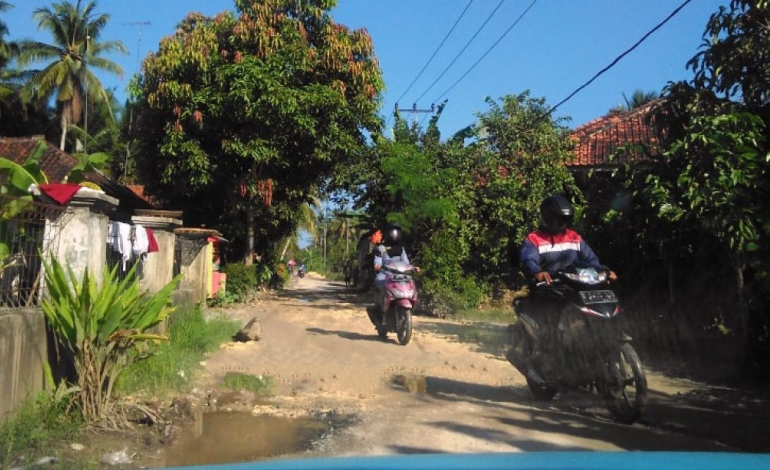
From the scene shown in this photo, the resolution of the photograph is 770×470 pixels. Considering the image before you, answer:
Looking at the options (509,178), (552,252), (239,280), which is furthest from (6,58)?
(552,252)

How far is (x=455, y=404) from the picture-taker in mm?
6590

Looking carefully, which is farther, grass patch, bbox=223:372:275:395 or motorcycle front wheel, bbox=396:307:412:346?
motorcycle front wheel, bbox=396:307:412:346

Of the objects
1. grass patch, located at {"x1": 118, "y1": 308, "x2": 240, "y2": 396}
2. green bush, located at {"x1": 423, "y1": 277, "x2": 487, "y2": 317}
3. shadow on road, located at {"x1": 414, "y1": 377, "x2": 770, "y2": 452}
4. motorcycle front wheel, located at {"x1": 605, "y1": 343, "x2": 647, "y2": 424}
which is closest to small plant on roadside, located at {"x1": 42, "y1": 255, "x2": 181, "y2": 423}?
grass patch, located at {"x1": 118, "y1": 308, "x2": 240, "y2": 396}

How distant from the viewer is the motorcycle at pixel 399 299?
34.1 feet

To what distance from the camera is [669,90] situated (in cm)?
839

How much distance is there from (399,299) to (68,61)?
29.5 meters

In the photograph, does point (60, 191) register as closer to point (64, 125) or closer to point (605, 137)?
point (605, 137)

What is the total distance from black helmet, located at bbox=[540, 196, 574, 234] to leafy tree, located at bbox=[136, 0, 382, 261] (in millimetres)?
11124

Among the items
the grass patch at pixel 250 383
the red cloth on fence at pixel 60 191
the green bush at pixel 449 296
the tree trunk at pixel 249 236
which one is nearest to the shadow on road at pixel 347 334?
the green bush at pixel 449 296

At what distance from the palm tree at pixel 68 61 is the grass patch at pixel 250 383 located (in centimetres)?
3022

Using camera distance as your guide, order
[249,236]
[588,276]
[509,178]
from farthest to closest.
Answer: [249,236] → [509,178] → [588,276]

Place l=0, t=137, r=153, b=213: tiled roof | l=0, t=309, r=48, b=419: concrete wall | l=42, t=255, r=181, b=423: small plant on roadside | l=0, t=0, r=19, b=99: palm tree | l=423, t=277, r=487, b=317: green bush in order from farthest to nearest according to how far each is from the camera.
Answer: l=0, t=0, r=19, b=99: palm tree → l=0, t=137, r=153, b=213: tiled roof → l=423, t=277, r=487, b=317: green bush → l=42, t=255, r=181, b=423: small plant on roadside → l=0, t=309, r=48, b=419: concrete wall

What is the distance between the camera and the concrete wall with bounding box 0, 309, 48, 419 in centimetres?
518

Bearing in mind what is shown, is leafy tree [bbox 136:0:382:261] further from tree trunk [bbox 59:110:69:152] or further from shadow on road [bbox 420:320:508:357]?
tree trunk [bbox 59:110:69:152]
